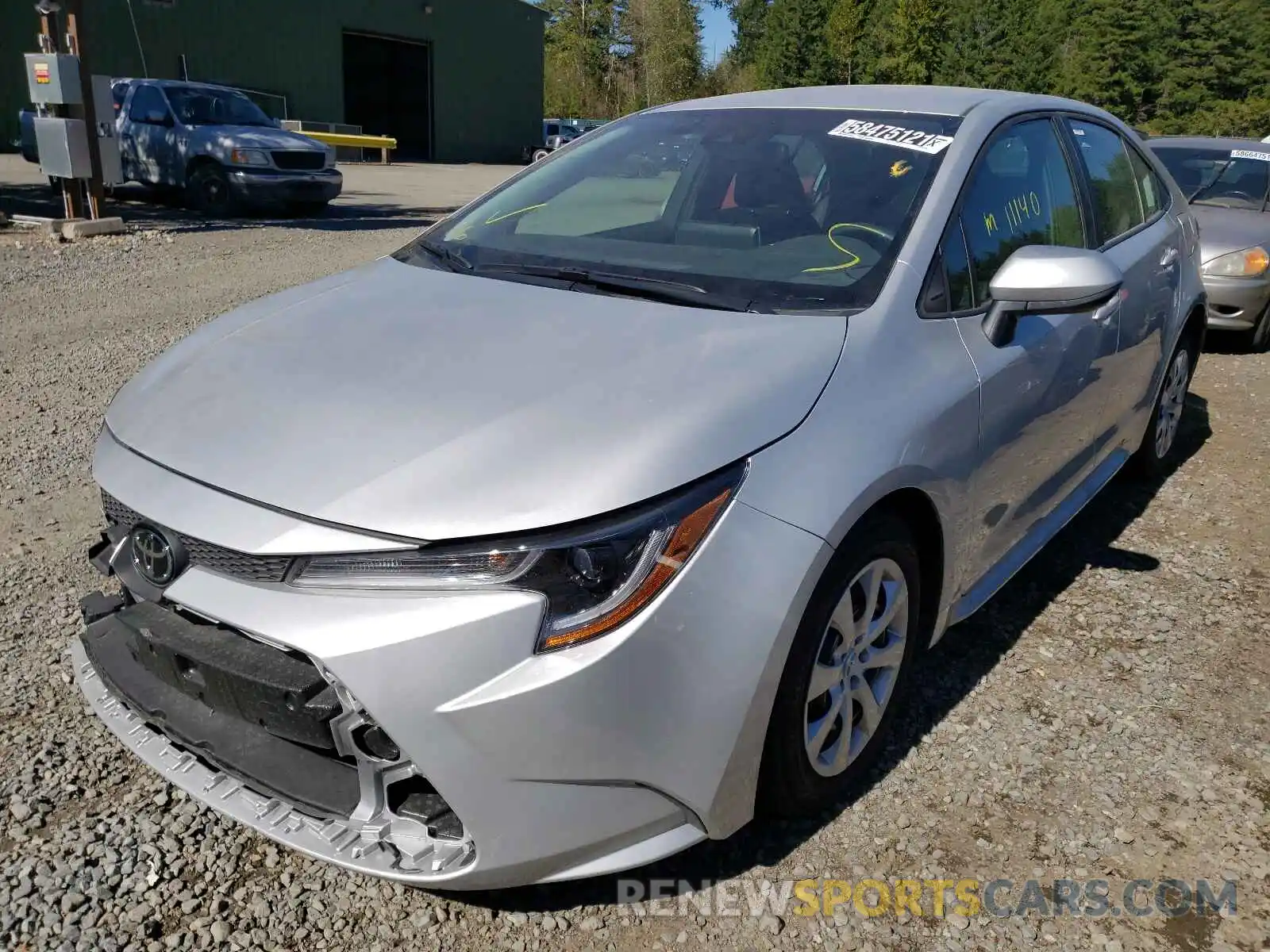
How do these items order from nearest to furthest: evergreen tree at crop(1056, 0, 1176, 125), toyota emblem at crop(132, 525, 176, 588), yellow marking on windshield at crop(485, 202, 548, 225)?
toyota emblem at crop(132, 525, 176, 588) → yellow marking on windshield at crop(485, 202, 548, 225) → evergreen tree at crop(1056, 0, 1176, 125)

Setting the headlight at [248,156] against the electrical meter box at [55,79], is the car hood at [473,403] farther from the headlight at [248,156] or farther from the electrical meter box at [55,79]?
the headlight at [248,156]

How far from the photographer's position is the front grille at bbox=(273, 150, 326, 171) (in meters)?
13.2

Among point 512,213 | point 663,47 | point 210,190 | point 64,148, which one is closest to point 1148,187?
point 512,213

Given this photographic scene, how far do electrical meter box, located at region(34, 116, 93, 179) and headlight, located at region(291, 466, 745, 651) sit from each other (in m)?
10.8

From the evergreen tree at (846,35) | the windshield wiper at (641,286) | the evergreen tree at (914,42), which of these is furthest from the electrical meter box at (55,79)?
the evergreen tree at (846,35)

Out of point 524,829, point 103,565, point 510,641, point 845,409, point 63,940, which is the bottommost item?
point 63,940

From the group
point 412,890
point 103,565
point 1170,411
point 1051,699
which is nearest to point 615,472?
point 412,890

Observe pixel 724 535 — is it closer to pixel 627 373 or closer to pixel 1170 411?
pixel 627 373

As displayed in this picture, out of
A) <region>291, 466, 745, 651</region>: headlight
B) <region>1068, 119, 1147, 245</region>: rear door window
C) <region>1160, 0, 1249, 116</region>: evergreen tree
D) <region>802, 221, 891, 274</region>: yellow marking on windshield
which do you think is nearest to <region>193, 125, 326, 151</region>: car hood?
<region>1068, 119, 1147, 245</region>: rear door window

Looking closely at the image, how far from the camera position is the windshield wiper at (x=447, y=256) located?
2996mm

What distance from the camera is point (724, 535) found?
6.33 ft

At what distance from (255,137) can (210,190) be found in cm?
92

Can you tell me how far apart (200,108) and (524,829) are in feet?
46.9

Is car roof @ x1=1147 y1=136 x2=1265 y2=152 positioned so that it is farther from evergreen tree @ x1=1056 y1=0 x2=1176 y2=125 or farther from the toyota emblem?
evergreen tree @ x1=1056 y1=0 x2=1176 y2=125
